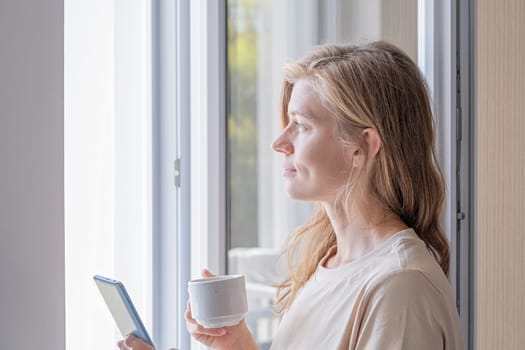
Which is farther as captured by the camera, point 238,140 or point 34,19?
point 238,140

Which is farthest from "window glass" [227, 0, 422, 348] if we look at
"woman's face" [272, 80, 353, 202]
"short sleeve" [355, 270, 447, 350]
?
"short sleeve" [355, 270, 447, 350]

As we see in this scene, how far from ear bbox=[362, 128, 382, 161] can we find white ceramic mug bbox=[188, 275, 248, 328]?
271mm

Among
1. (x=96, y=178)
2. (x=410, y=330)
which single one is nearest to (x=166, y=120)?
(x=96, y=178)

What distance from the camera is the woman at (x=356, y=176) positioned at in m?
1.01

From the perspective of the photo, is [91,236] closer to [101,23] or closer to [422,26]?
[101,23]

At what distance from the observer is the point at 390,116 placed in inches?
40.6

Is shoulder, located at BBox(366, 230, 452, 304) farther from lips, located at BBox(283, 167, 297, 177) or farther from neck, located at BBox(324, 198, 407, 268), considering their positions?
lips, located at BBox(283, 167, 297, 177)

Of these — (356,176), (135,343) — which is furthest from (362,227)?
(135,343)

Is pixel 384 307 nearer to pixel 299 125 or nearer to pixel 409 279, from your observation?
pixel 409 279

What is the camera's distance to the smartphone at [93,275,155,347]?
892 millimetres

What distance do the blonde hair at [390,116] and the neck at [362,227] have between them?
0.02 m

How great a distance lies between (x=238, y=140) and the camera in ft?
11.6

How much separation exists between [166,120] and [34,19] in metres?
0.34

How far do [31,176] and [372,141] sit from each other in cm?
48
